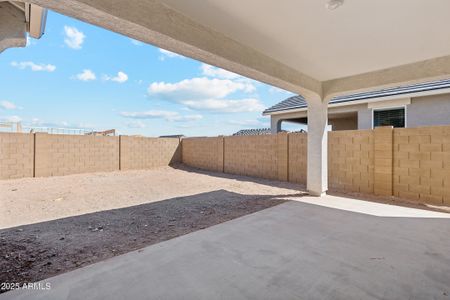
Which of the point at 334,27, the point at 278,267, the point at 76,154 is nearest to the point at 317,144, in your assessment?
the point at 334,27

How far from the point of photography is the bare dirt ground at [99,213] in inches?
117

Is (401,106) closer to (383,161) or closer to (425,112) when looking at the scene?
(425,112)

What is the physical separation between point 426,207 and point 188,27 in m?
6.07

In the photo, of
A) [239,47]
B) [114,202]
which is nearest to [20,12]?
[239,47]

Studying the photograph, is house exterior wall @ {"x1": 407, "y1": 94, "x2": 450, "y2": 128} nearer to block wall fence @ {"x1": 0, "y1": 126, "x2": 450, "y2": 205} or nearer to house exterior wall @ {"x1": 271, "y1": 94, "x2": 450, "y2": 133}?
house exterior wall @ {"x1": 271, "y1": 94, "x2": 450, "y2": 133}

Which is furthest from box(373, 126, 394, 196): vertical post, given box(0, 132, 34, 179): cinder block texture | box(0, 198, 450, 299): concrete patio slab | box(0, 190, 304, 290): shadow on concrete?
box(0, 132, 34, 179): cinder block texture

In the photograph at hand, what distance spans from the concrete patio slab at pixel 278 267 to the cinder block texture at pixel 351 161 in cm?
264

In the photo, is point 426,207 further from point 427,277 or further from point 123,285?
point 123,285

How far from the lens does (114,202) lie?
6.00 m

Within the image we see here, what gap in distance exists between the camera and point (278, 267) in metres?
2.54

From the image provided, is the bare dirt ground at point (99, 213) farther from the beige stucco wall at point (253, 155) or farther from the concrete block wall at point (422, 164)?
the concrete block wall at point (422, 164)

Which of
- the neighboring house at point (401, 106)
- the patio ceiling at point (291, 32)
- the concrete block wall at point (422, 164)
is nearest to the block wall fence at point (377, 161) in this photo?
the concrete block wall at point (422, 164)

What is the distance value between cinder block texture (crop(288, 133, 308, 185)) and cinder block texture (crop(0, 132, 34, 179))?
10105mm

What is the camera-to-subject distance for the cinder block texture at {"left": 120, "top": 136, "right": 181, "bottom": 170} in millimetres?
11901
